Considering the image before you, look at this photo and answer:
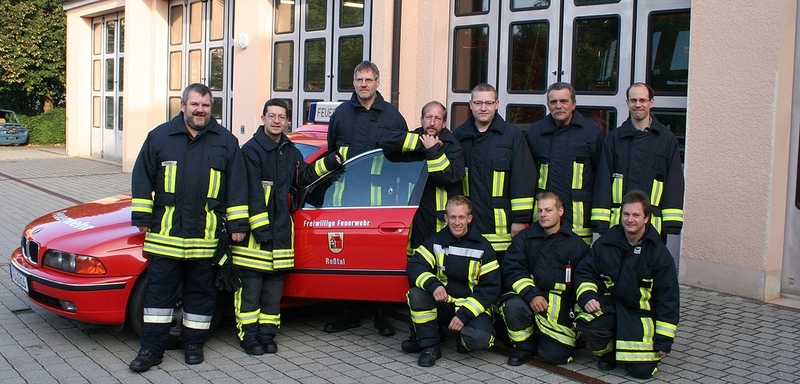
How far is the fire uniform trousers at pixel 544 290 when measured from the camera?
557cm

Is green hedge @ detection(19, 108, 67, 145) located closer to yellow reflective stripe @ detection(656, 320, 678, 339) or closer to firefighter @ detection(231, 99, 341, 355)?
firefighter @ detection(231, 99, 341, 355)

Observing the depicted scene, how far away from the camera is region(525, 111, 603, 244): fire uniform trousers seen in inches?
234

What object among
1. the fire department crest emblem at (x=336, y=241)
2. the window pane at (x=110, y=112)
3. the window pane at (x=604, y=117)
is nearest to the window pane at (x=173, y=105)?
the window pane at (x=110, y=112)

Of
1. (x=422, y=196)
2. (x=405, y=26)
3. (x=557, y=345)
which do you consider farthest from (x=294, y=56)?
(x=557, y=345)

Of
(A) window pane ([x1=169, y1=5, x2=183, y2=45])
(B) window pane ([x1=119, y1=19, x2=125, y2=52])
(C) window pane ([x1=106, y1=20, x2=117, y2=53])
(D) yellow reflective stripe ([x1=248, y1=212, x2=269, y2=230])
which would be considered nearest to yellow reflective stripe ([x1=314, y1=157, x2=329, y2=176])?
(D) yellow reflective stripe ([x1=248, y1=212, x2=269, y2=230])

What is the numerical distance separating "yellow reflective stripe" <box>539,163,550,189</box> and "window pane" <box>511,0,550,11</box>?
14.0ft

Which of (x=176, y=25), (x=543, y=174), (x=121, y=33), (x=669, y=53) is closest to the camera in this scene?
(x=543, y=174)

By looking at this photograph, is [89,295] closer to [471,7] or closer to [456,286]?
[456,286]

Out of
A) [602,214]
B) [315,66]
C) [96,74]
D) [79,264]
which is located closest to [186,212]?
[79,264]

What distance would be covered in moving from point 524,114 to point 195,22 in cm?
985

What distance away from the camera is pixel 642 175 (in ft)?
19.0

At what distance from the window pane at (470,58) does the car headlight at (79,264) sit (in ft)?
19.9

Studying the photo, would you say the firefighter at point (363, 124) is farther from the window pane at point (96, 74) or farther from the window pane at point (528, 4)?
the window pane at point (96, 74)

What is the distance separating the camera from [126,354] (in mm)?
5766
